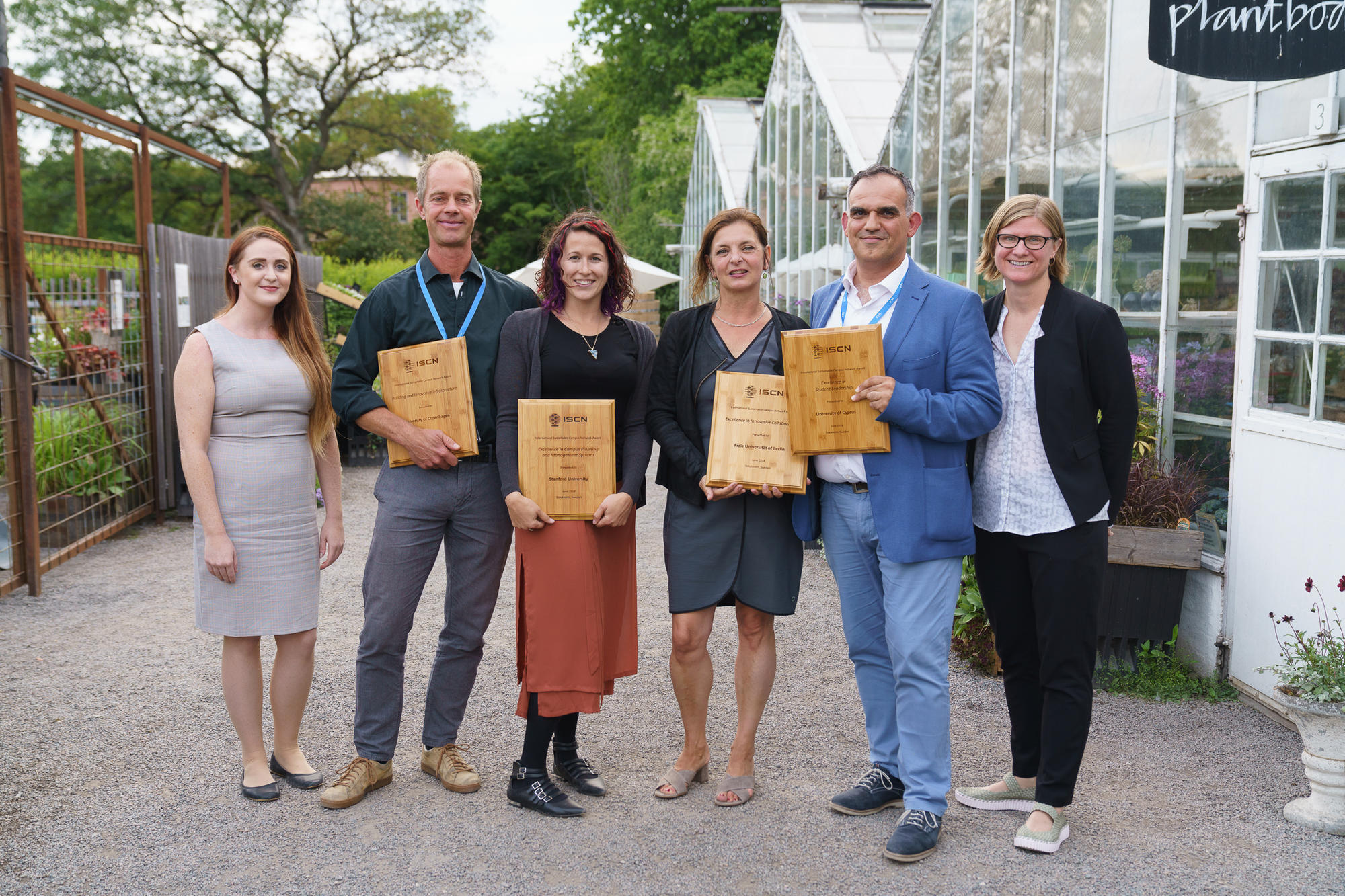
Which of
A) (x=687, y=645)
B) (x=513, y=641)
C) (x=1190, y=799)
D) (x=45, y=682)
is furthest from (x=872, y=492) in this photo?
(x=45, y=682)

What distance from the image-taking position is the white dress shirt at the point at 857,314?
11.8 ft

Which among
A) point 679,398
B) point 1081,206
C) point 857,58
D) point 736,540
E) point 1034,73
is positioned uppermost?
point 857,58

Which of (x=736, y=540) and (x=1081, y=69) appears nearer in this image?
(x=736, y=540)

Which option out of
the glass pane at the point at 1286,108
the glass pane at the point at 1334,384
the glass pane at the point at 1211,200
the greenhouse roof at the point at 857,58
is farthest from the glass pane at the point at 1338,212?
the greenhouse roof at the point at 857,58

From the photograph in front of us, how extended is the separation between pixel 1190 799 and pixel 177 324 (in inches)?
336

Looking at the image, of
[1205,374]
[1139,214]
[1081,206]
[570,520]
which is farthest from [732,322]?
[1081,206]

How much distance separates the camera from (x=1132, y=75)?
590 cm

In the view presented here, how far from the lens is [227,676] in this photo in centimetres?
391

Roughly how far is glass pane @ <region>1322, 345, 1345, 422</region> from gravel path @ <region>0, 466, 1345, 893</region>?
1282mm

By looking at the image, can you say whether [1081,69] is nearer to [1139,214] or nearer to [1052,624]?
[1139,214]

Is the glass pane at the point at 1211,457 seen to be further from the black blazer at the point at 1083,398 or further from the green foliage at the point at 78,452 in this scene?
the green foliage at the point at 78,452

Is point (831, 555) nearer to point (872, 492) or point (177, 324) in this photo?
point (872, 492)

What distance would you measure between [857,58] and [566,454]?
10.5m

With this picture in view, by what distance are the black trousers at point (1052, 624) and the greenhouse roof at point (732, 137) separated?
1657cm
